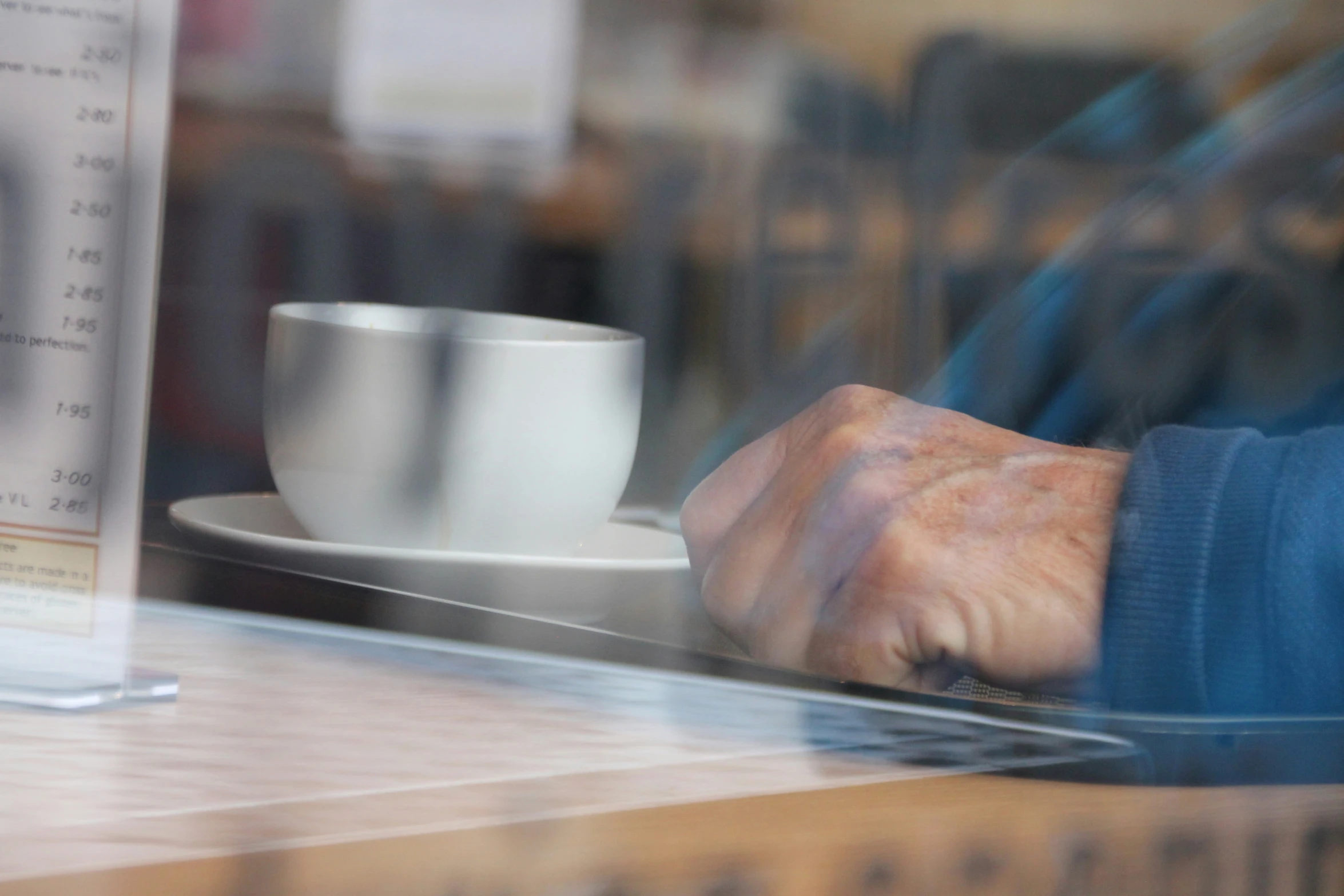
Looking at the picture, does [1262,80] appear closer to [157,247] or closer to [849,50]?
[849,50]

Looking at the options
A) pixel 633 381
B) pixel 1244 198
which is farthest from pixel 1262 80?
pixel 633 381

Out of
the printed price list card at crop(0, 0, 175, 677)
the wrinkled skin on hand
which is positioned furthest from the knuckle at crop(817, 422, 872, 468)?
the printed price list card at crop(0, 0, 175, 677)

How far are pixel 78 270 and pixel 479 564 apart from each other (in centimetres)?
8

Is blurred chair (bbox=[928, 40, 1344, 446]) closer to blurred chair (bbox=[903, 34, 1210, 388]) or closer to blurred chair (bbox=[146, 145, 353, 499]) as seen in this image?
blurred chair (bbox=[903, 34, 1210, 388])

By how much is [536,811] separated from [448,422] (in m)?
0.09

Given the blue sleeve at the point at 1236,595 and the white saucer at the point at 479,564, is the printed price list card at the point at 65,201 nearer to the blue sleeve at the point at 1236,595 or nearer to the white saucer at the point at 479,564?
the white saucer at the point at 479,564

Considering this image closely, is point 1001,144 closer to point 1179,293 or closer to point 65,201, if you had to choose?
point 1179,293

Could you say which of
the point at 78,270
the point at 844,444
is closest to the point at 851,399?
the point at 844,444

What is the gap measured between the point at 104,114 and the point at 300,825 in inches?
4.3

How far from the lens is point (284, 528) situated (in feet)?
0.81

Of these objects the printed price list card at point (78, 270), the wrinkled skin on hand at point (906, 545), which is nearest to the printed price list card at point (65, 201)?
the printed price list card at point (78, 270)

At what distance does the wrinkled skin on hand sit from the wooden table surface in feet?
0.09

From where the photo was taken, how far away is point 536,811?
0.49 feet

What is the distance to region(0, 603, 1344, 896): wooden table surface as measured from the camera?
0.44ft
